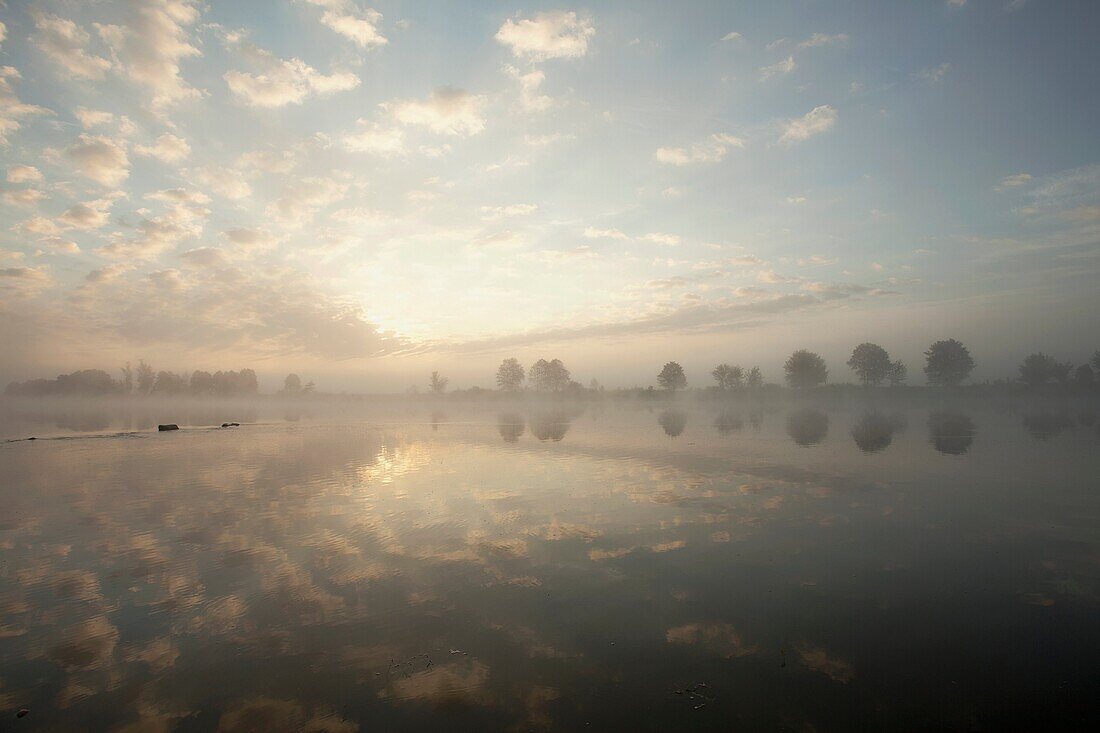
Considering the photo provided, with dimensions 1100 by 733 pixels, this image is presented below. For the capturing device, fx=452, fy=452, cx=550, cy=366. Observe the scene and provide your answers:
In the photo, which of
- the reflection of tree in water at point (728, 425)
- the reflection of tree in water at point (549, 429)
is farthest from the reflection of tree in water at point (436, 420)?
the reflection of tree in water at point (728, 425)

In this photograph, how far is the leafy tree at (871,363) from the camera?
16525cm

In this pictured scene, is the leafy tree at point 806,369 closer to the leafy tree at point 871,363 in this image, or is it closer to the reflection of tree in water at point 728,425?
the leafy tree at point 871,363

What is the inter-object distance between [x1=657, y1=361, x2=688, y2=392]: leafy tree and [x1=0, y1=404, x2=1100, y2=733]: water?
171175mm

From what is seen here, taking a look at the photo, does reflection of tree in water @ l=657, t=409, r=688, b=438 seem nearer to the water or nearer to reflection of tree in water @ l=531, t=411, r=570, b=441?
reflection of tree in water @ l=531, t=411, r=570, b=441

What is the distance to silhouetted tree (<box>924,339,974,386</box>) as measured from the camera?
15512cm

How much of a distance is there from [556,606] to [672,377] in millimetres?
191759

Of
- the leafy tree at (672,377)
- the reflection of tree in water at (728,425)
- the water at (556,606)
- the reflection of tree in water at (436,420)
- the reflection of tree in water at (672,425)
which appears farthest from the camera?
the leafy tree at (672,377)

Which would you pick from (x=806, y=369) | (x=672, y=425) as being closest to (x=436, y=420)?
(x=672, y=425)

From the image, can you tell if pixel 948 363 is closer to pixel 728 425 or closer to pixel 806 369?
pixel 806 369

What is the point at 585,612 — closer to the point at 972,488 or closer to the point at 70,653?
the point at 70,653

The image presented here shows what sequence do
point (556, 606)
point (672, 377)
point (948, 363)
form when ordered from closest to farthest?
point (556, 606) < point (948, 363) < point (672, 377)

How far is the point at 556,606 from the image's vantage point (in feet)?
40.2

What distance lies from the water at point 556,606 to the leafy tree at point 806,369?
167 m

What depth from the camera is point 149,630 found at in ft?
36.4
